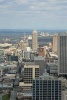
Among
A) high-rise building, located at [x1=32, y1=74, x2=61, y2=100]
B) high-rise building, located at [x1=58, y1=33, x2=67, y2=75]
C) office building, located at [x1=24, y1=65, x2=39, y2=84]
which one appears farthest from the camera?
high-rise building, located at [x1=58, y1=33, x2=67, y2=75]

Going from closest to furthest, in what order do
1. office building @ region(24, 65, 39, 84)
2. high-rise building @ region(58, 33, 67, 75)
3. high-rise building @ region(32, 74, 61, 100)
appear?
high-rise building @ region(32, 74, 61, 100) < office building @ region(24, 65, 39, 84) < high-rise building @ region(58, 33, 67, 75)

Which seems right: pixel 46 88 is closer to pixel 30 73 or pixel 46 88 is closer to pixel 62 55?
pixel 30 73

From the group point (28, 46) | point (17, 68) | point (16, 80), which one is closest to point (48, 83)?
point (16, 80)

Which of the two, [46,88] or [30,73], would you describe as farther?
[30,73]

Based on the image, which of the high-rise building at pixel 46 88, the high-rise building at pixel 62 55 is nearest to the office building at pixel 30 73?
the high-rise building at pixel 62 55

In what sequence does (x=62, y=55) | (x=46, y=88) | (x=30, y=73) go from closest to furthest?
(x=46, y=88) < (x=30, y=73) < (x=62, y=55)

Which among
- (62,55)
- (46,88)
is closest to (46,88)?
(46,88)

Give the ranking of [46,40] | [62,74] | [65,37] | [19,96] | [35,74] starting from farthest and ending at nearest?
[46,40] → [65,37] → [62,74] → [35,74] → [19,96]

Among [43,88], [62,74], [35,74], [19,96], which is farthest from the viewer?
[62,74]

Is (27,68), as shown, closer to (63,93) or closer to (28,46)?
(63,93)

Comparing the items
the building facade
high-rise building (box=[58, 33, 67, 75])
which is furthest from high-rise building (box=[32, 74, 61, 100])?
high-rise building (box=[58, 33, 67, 75])

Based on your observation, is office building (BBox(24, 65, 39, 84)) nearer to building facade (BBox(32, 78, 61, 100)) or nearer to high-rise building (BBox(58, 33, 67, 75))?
high-rise building (BBox(58, 33, 67, 75))
